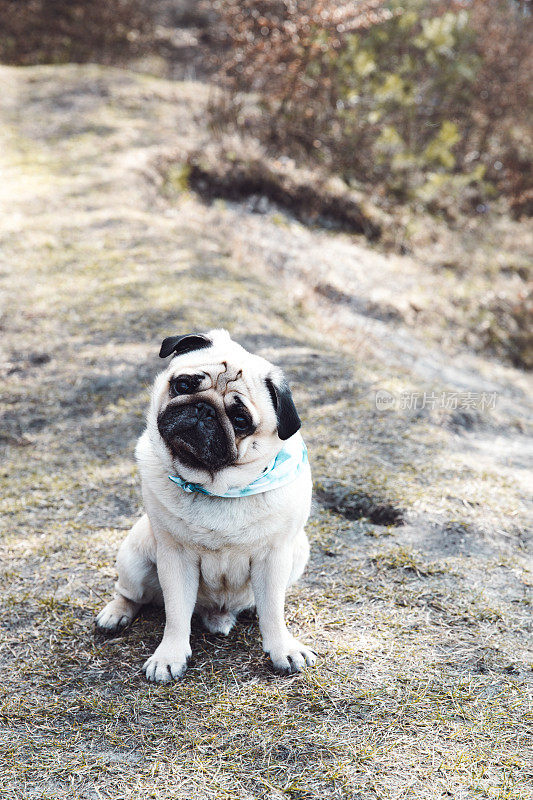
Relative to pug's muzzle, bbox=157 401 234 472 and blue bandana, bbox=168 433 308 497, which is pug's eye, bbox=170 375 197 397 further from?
blue bandana, bbox=168 433 308 497

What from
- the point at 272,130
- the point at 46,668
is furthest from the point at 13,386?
the point at 272,130

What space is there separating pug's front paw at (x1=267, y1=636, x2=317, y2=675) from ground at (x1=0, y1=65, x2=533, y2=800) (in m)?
0.06

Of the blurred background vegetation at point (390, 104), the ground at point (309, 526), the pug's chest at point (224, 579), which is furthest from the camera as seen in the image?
the blurred background vegetation at point (390, 104)

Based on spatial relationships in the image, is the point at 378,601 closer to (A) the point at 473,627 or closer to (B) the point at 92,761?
(A) the point at 473,627

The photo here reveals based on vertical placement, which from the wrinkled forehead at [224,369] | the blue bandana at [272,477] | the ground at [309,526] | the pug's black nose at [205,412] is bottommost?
the ground at [309,526]

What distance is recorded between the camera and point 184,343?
276 cm

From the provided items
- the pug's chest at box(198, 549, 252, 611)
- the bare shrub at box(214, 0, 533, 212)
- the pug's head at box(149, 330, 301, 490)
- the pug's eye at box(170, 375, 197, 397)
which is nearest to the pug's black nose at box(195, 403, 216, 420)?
the pug's head at box(149, 330, 301, 490)

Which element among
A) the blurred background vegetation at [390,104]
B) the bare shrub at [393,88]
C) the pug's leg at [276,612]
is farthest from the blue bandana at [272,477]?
the bare shrub at [393,88]

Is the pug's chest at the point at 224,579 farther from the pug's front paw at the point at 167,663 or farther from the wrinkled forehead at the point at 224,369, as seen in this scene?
the wrinkled forehead at the point at 224,369

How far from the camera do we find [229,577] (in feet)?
8.55

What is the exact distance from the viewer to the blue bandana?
253cm

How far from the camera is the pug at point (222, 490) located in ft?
8.09

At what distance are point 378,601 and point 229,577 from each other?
95cm

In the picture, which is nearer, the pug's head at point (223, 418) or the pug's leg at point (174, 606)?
the pug's head at point (223, 418)
